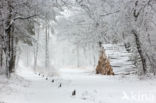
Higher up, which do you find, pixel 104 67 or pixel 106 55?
pixel 106 55

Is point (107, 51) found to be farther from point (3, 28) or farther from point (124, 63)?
point (3, 28)

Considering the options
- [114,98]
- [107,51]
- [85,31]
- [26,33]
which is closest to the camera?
[114,98]

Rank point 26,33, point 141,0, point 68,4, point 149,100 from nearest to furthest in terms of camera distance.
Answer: point 149,100, point 141,0, point 68,4, point 26,33

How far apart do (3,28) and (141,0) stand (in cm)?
791

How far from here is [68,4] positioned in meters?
11.5

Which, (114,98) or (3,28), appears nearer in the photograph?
(114,98)

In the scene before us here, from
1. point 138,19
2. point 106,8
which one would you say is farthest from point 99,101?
point 106,8

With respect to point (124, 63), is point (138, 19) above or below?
above

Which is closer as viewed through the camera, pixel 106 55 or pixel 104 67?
pixel 106 55

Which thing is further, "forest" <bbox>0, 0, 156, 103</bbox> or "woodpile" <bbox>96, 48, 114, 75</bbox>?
"woodpile" <bbox>96, 48, 114, 75</bbox>

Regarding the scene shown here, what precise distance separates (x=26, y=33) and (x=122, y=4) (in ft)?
25.6

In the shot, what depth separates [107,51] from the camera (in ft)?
58.6

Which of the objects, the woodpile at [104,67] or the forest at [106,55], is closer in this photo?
the forest at [106,55]

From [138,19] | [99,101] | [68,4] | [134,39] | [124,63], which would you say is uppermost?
[68,4]
